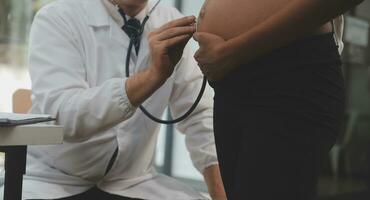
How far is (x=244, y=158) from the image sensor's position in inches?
34.3

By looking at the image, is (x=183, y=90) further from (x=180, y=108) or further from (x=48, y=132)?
(x=48, y=132)

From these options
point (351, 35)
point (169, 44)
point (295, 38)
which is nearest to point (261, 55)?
point (295, 38)

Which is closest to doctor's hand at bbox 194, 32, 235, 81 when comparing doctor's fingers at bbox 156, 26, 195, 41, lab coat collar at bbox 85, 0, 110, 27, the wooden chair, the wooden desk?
doctor's fingers at bbox 156, 26, 195, 41

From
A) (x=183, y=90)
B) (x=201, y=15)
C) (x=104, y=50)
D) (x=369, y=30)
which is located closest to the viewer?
(x=201, y=15)

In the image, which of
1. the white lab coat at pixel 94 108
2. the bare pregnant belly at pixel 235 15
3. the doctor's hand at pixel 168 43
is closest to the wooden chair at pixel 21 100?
the white lab coat at pixel 94 108

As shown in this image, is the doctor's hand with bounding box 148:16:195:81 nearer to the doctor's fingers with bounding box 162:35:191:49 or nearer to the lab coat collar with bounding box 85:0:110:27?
the doctor's fingers with bounding box 162:35:191:49

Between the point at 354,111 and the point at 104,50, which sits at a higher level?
the point at 104,50

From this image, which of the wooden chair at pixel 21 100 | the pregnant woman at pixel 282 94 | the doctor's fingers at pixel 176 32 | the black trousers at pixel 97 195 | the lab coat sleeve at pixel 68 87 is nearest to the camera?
the pregnant woman at pixel 282 94

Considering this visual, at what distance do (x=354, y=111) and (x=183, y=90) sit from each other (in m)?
1.90

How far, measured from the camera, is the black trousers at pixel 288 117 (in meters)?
0.83

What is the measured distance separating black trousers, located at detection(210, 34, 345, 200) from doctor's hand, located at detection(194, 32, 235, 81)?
0.03 meters

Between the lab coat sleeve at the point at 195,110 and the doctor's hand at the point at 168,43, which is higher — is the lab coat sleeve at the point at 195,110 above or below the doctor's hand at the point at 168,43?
below

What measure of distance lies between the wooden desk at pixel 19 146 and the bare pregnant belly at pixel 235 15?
→ 38cm

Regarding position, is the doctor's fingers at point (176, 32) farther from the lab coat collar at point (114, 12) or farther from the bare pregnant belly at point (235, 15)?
the lab coat collar at point (114, 12)
